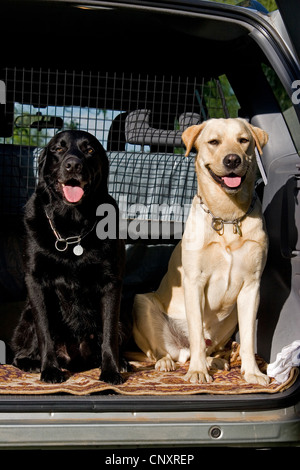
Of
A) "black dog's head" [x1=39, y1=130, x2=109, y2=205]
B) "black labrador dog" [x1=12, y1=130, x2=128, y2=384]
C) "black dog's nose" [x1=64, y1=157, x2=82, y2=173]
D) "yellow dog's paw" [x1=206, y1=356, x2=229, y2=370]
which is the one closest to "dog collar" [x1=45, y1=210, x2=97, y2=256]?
"black labrador dog" [x1=12, y1=130, x2=128, y2=384]

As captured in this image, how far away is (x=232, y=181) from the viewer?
108 inches

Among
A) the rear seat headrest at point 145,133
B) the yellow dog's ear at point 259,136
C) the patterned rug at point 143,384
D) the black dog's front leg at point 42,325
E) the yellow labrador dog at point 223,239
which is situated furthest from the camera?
the rear seat headrest at point 145,133

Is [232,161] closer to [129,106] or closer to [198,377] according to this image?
[198,377]

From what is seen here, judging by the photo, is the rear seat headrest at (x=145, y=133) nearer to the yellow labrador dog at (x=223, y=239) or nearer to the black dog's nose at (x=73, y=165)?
the yellow labrador dog at (x=223, y=239)

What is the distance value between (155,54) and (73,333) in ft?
5.42

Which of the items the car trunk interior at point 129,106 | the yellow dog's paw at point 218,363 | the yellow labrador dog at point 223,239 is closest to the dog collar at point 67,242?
the yellow labrador dog at point 223,239

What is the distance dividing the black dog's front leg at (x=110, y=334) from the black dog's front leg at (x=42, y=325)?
7.6 inches

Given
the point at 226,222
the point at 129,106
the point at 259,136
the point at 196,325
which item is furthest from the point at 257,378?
the point at 129,106

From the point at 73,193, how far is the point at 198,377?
966 millimetres

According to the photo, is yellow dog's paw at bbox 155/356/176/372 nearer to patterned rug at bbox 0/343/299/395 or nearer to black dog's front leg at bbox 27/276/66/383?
patterned rug at bbox 0/343/299/395

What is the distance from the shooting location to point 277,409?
87.3 inches

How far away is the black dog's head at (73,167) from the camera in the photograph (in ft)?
8.80

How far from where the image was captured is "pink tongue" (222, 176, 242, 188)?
2.73m
